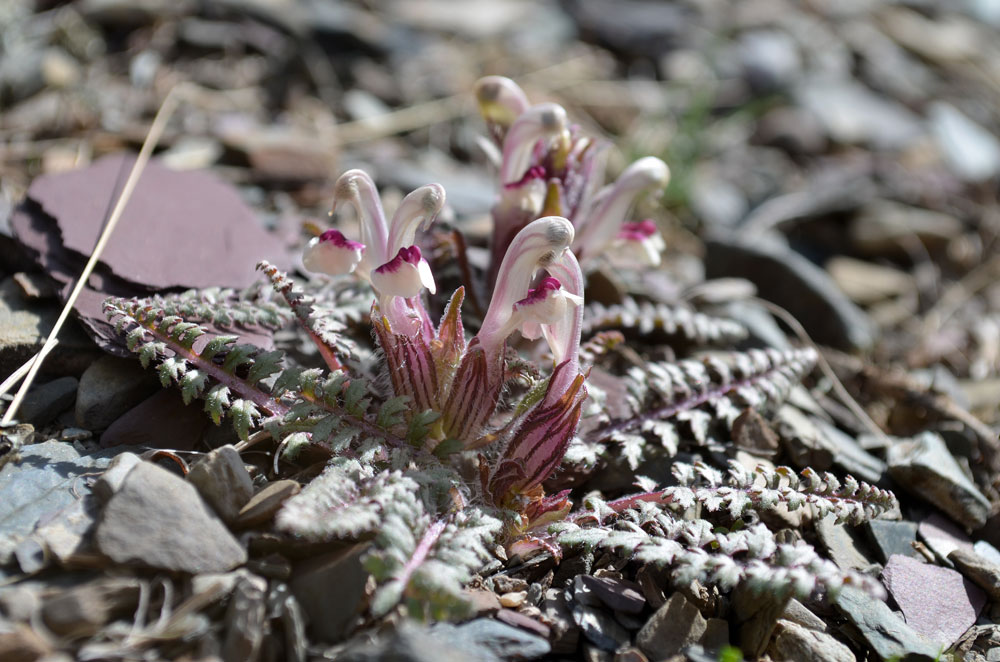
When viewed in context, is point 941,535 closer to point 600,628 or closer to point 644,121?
point 600,628

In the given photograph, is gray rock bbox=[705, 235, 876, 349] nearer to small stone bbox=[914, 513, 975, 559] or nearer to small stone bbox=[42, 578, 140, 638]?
small stone bbox=[914, 513, 975, 559]

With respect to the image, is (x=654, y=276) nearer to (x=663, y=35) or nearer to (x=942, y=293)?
(x=942, y=293)

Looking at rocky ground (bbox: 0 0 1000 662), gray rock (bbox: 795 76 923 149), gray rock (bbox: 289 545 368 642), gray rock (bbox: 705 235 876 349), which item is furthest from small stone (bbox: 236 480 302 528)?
gray rock (bbox: 795 76 923 149)

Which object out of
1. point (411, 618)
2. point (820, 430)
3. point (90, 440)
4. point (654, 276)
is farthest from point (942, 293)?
point (90, 440)

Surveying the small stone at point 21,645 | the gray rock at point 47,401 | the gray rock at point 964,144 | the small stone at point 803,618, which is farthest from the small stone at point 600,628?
the gray rock at point 964,144

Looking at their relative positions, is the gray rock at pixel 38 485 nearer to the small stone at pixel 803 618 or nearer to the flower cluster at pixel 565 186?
the flower cluster at pixel 565 186
